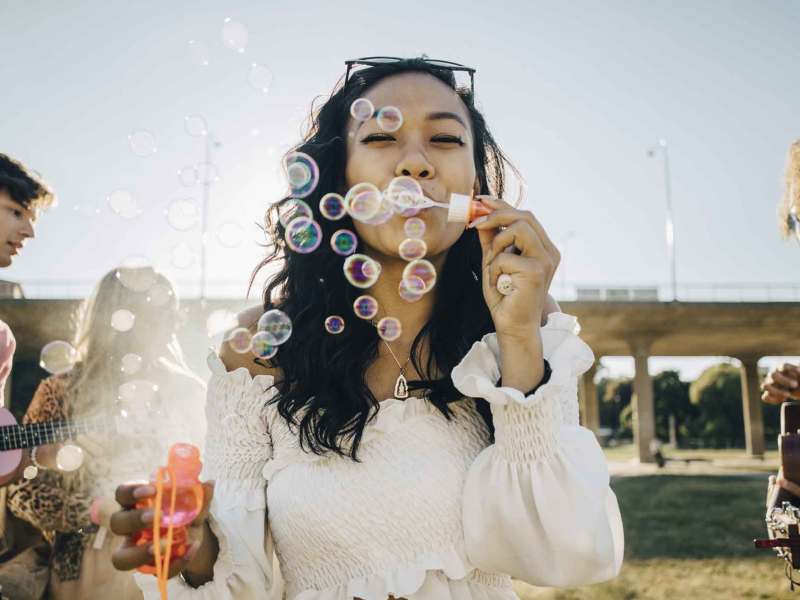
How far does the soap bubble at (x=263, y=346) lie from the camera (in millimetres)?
2094

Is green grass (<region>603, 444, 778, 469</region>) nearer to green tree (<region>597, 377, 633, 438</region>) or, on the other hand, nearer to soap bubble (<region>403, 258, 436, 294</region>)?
soap bubble (<region>403, 258, 436, 294</region>)

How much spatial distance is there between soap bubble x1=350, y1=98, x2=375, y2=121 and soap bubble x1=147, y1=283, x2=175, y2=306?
2465 millimetres

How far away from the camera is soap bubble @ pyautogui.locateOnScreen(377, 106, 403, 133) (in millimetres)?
1951

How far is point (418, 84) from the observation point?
2.11 metres

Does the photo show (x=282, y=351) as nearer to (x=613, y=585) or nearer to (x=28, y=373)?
(x=613, y=585)

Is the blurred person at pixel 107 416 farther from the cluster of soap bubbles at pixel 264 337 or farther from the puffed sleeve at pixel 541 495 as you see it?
the puffed sleeve at pixel 541 495

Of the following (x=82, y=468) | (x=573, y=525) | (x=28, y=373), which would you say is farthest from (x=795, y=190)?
(x=28, y=373)

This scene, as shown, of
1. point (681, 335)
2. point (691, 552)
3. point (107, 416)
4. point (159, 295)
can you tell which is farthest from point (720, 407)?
point (107, 416)

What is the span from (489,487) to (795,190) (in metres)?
Result: 2.76

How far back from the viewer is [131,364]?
4.00 metres

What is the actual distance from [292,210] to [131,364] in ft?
6.75

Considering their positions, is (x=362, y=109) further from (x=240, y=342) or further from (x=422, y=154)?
(x=240, y=342)

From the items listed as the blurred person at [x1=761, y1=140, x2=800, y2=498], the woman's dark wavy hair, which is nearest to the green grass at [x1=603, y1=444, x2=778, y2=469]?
the blurred person at [x1=761, y1=140, x2=800, y2=498]

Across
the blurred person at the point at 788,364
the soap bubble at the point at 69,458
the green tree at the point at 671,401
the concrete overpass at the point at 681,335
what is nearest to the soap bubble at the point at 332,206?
the blurred person at the point at 788,364
